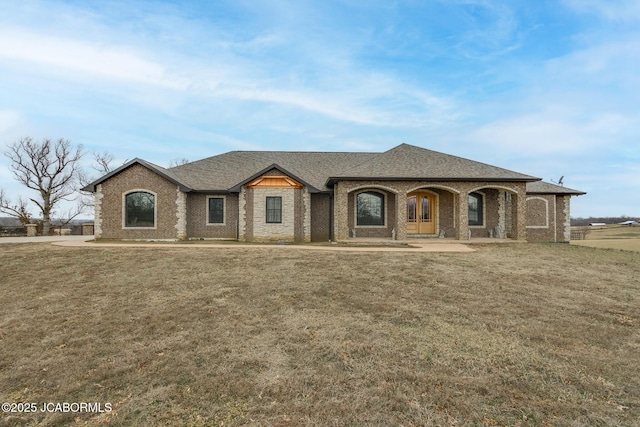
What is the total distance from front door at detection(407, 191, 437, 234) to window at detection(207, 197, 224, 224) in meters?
11.5

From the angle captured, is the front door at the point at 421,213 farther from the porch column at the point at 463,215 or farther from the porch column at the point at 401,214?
the porch column at the point at 401,214

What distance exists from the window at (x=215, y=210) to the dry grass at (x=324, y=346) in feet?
30.6

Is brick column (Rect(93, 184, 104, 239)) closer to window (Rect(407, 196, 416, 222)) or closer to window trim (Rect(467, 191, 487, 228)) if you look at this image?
window (Rect(407, 196, 416, 222))

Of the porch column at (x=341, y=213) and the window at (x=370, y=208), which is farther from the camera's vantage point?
the window at (x=370, y=208)

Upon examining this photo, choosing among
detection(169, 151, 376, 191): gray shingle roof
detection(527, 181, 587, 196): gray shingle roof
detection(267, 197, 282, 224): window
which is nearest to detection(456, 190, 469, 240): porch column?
detection(527, 181, 587, 196): gray shingle roof

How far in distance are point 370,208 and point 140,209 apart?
13333 millimetres

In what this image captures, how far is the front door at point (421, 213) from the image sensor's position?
18.8 meters

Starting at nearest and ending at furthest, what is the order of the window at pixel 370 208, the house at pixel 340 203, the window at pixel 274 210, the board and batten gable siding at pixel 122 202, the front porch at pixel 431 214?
the house at pixel 340 203 < the window at pixel 274 210 < the board and batten gable siding at pixel 122 202 < the front porch at pixel 431 214 < the window at pixel 370 208

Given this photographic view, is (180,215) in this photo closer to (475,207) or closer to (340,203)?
(340,203)

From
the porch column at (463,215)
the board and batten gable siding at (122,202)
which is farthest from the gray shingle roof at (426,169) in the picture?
the board and batten gable siding at (122,202)

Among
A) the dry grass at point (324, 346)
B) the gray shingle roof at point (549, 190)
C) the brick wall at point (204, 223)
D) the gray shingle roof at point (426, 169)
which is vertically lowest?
the dry grass at point (324, 346)

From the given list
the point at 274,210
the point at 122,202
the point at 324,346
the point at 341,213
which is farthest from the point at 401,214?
the point at 122,202

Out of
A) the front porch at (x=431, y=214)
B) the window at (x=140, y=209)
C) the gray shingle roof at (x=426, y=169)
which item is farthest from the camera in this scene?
the front porch at (x=431, y=214)

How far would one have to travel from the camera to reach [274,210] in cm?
1720
